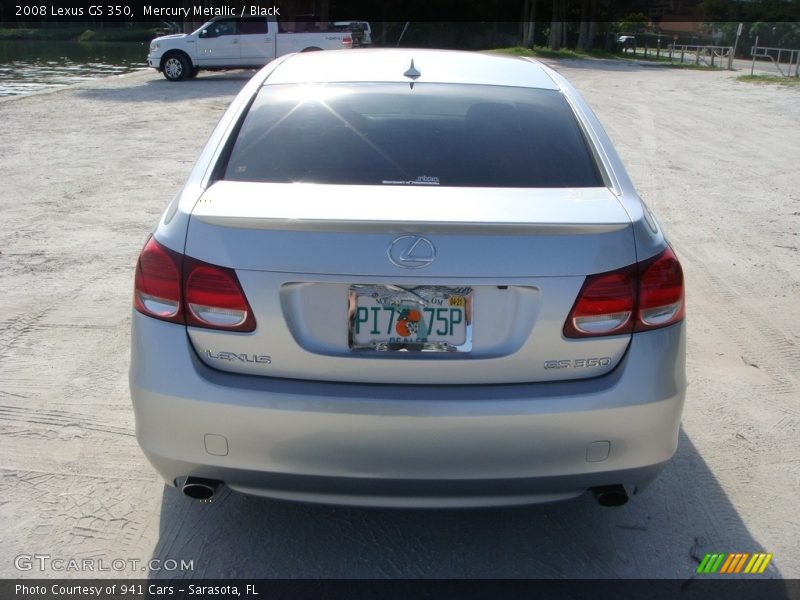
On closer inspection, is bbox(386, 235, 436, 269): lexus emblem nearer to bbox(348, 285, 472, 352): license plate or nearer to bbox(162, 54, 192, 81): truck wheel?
bbox(348, 285, 472, 352): license plate

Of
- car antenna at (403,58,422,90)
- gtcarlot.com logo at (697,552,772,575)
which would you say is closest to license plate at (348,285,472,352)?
gtcarlot.com logo at (697,552,772,575)

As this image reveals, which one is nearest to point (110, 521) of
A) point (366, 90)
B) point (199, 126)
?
point (366, 90)

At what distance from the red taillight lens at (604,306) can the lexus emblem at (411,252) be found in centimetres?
49

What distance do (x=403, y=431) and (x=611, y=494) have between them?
78 centimetres

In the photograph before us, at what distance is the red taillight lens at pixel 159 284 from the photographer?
8.85 ft

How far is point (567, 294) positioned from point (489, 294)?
241mm

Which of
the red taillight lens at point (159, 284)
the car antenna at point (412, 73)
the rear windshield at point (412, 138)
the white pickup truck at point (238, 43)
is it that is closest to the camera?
the red taillight lens at point (159, 284)

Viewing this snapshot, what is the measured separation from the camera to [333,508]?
325cm

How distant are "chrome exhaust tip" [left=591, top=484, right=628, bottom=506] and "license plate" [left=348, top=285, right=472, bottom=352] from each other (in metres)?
0.68

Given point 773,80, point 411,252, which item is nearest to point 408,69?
point 411,252

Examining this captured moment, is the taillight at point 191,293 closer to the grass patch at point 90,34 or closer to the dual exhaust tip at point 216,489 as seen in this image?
the dual exhaust tip at point 216,489

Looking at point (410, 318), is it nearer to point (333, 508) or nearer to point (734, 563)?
point (333, 508)

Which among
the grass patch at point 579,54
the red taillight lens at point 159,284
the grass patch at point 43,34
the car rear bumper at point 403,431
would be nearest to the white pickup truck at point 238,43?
the grass patch at point 579,54

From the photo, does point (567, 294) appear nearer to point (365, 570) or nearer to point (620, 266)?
point (620, 266)
